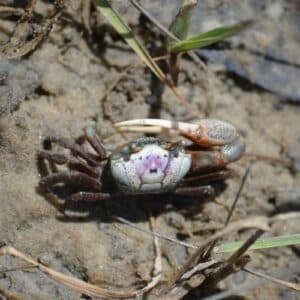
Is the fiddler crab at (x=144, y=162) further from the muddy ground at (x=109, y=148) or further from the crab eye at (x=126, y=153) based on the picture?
the muddy ground at (x=109, y=148)

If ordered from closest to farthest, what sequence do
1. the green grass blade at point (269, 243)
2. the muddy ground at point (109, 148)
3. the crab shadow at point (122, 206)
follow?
the green grass blade at point (269, 243) → the muddy ground at point (109, 148) → the crab shadow at point (122, 206)

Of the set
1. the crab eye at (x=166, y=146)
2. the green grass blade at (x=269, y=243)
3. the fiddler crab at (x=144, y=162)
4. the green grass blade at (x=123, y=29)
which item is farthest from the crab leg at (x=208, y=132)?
the green grass blade at (x=269, y=243)

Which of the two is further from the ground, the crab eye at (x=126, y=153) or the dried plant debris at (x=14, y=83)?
the dried plant debris at (x=14, y=83)

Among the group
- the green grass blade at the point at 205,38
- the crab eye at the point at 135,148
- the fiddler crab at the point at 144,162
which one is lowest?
the fiddler crab at the point at 144,162

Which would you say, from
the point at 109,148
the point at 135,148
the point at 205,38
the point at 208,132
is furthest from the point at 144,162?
the point at 205,38

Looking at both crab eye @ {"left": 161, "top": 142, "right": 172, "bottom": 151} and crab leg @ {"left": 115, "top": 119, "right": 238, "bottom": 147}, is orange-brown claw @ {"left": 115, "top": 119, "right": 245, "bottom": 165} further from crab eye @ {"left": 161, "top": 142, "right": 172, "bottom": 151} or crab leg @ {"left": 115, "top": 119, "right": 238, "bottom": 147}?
crab eye @ {"left": 161, "top": 142, "right": 172, "bottom": 151}

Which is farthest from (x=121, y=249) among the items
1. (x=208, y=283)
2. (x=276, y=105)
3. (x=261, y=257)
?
(x=276, y=105)
